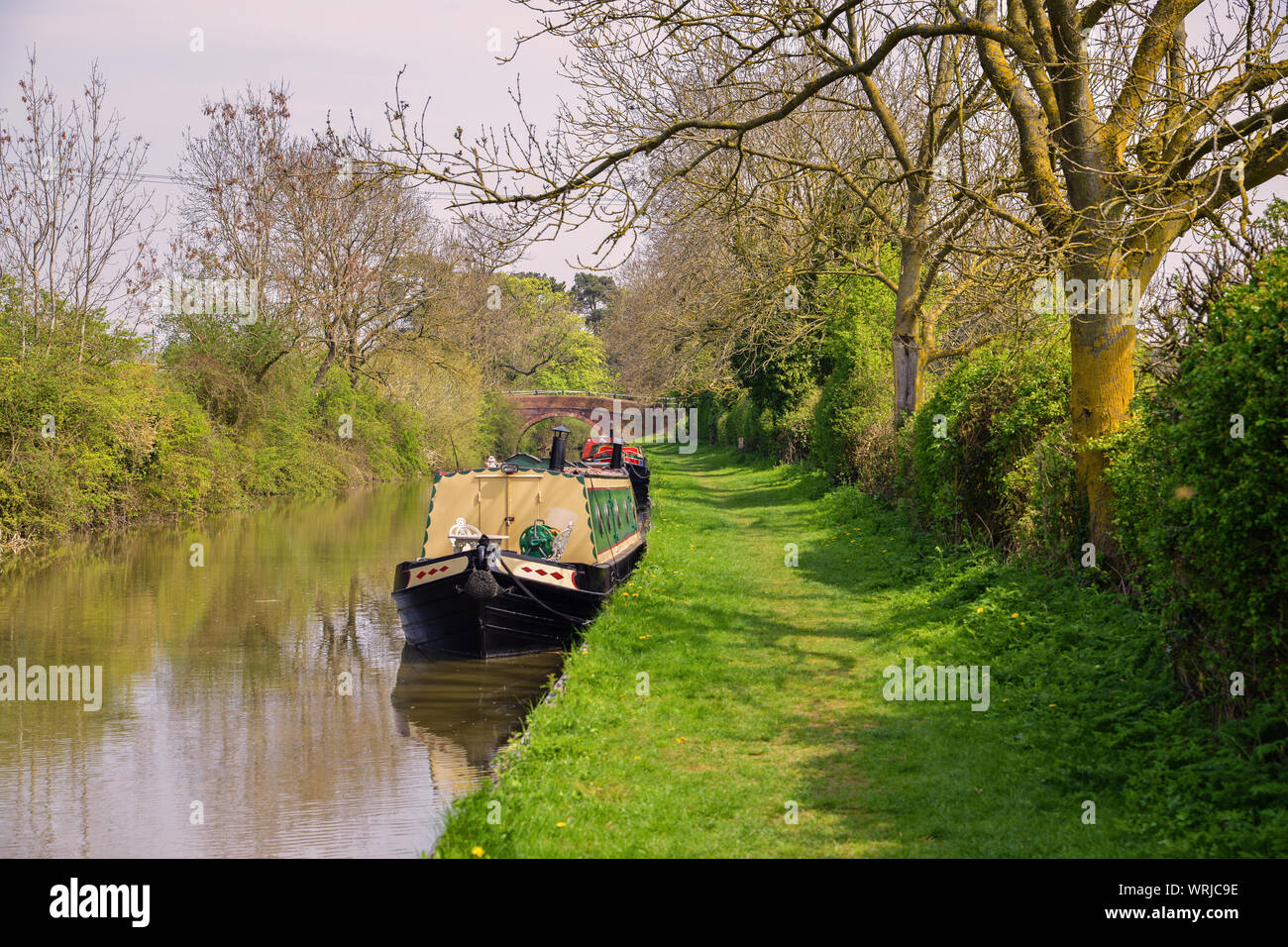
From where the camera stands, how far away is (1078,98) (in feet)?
28.5

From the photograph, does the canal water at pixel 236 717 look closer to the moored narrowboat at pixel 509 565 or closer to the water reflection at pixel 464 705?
the water reflection at pixel 464 705

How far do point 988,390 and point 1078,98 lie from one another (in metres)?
3.57

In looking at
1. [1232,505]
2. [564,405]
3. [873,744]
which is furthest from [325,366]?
[1232,505]

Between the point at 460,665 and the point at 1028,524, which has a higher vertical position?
the point at 1028,524

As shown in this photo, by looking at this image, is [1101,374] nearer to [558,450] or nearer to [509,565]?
[509,565]

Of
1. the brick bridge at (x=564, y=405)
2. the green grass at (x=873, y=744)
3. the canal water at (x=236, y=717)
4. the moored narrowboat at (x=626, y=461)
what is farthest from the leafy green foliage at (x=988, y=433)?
the brick bridge at (x=564, y=405)

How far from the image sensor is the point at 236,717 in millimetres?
9109

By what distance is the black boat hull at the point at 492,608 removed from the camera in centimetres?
1130

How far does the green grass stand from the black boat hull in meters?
1.25

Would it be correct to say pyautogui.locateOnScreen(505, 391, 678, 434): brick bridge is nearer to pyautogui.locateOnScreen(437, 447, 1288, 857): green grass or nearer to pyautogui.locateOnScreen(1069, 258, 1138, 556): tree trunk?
pyautogui.locateOnScreen(437, 447, 1288, 857): green grass
